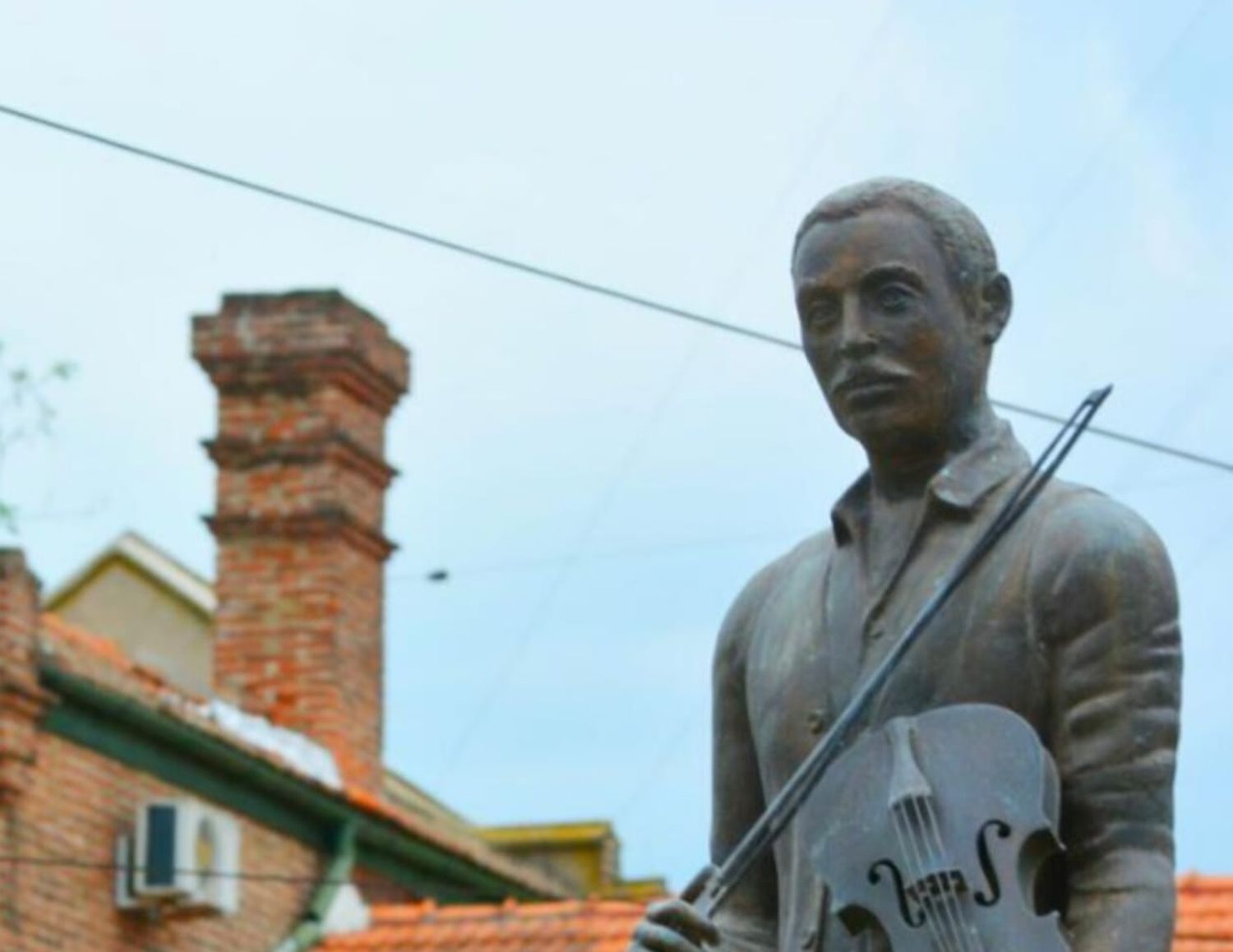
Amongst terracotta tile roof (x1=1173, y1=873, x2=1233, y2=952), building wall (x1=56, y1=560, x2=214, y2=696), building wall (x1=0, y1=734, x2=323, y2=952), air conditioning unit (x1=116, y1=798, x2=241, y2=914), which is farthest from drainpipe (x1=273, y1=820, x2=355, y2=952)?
building wall (x1=56, y1=560, x2=214, y2=696)

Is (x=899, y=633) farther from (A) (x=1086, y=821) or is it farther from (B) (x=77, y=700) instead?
(B) (x=77, y=700)

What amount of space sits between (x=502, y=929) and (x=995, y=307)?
794 inches

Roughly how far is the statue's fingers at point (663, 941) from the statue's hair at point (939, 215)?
3.59ft

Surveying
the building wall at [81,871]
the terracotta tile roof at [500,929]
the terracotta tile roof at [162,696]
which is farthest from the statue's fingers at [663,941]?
the terracotta tile roof at [500,929]

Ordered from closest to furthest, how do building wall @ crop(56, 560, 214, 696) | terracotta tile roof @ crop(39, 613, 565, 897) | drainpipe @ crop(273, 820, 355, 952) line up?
terracotta tile roof @ crop(39, 613, 565, 897), drainpipe @ crop(273, 820, 355, 952), building wall @ crop(56, 560, 214, 696)

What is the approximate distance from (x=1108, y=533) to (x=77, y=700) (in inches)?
742

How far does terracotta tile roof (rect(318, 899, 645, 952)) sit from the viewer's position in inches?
1099

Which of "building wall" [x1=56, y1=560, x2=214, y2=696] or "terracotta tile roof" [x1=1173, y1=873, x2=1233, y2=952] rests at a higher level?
"building wall" [x1=56, y1=560, x2=214, y2=696]

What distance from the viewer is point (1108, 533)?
8195 mm

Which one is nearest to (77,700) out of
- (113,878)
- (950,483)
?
(113,878)

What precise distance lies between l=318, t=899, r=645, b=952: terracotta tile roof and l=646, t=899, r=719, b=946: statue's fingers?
1911cm

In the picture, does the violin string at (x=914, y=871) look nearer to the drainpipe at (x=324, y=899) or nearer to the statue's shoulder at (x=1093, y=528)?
the statue's shoulder at (x=1093, y=528)

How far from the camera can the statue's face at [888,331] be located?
327 inches

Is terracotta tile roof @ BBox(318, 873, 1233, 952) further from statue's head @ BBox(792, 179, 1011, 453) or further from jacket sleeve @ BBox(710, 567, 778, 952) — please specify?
statue's head @ BBox(792, 179, 1011, 453)
